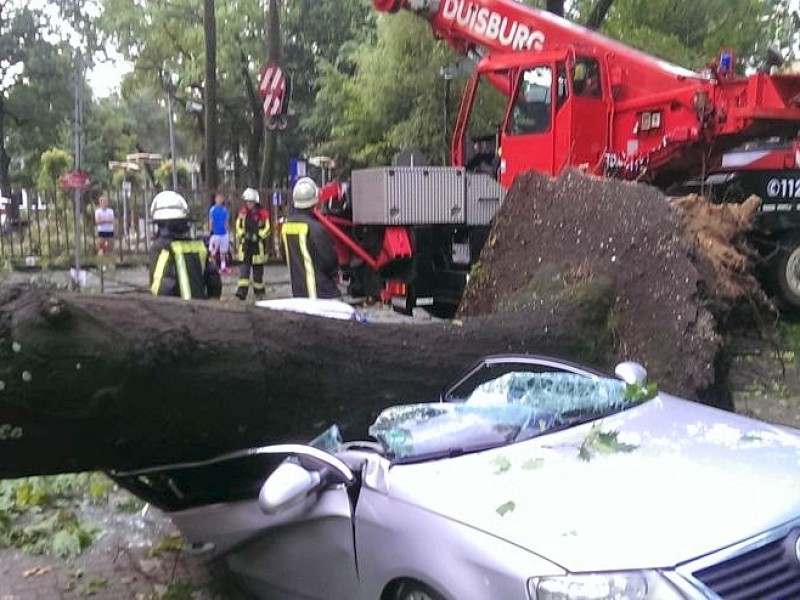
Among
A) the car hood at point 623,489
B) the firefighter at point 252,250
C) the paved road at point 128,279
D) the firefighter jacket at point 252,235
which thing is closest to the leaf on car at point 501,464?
the car hood at point 623,489

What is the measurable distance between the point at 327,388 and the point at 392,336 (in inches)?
18.6

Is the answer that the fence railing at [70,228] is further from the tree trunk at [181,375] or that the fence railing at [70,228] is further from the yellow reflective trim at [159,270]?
the tree trunk at [181,375]

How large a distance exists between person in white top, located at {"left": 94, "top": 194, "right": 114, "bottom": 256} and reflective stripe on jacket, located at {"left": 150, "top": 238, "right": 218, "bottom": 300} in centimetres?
1447

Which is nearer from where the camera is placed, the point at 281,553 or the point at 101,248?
the point at 281,553

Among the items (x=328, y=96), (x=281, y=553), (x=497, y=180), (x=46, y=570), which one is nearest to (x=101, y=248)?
(x=328, y=96)

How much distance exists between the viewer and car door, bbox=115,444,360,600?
126 inches

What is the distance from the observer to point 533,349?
5023 millimetres

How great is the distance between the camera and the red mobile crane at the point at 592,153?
30.2 feet

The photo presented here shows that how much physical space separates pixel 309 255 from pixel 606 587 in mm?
5339

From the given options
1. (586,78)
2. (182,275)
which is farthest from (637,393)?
(586,78)

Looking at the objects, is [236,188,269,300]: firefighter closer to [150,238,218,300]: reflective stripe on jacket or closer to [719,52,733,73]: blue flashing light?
[719,52,733,73]: blue flashing light

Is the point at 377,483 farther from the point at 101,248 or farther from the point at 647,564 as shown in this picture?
the point at 101,248

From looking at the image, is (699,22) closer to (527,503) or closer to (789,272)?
(789,272)

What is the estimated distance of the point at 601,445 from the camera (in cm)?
320
